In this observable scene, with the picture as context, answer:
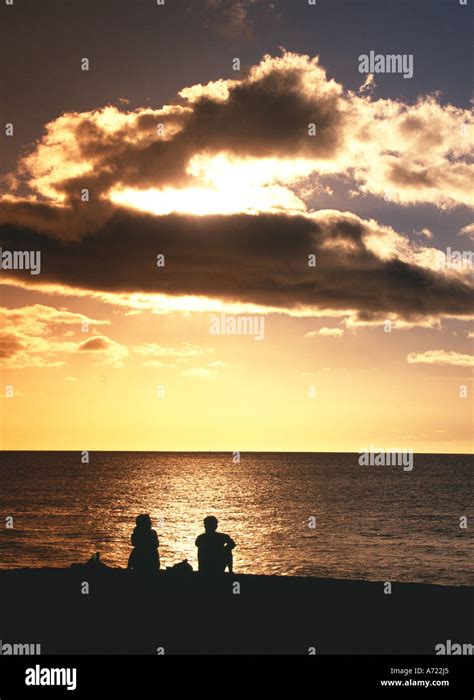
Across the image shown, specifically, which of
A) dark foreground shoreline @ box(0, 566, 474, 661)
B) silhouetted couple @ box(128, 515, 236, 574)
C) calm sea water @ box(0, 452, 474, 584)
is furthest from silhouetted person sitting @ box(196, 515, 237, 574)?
calm sea water @ box(0, 452, 474, 584)

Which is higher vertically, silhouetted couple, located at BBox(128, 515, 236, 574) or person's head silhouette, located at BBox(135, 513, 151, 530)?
person's head silhouette, located at BBox(135, 513, 151, 530)

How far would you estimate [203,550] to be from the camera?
1545 centimetres

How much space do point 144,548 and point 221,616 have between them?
9.26 feet

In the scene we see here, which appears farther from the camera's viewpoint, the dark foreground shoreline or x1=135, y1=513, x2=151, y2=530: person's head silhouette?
x1=135, y1=513, x2=151, y2=530: person's head silhouette

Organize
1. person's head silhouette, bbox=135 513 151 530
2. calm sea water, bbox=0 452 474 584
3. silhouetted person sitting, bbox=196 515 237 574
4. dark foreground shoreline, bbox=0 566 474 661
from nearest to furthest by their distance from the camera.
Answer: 1. dark foreground shoreline, bbox=0 566 474 661
2. silhouetted person sitting, bbox=196 515 237 574
3. person's head silhouette, bbox=135 513 151 530
4. calm sea water, bbox=0 452 474 584

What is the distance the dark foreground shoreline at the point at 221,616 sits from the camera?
12797mm

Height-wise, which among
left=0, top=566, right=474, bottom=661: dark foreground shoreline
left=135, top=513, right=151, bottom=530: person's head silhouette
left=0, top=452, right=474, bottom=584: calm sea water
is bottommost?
left=0, top=452, right=474, bottom=584: calm sea water

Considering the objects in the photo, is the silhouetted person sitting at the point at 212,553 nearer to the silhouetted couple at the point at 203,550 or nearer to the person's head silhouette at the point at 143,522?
the silhouetted couple at the point at 203,550

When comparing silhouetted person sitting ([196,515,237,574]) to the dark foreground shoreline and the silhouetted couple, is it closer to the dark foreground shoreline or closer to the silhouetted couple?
the silhouetted couple

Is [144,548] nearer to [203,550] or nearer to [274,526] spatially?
[203,550]

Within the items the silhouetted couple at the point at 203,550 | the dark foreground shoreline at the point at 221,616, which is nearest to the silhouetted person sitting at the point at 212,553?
the silhouetted couple at the point at 203,550

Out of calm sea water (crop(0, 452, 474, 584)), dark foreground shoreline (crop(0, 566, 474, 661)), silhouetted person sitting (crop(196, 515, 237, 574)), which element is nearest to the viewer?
dark foreground shoreline (crop(0, 566, 474, 661))

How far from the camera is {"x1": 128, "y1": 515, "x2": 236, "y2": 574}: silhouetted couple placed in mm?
15422
